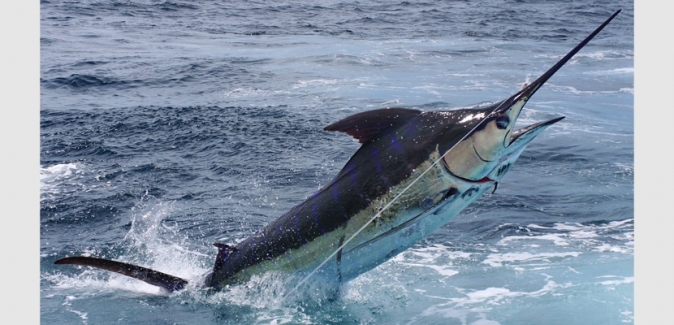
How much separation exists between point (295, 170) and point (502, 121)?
7.56 m

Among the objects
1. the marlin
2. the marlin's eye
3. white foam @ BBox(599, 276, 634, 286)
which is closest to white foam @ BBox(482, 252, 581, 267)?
white foam @ BBox(599, 276, 634, 286)

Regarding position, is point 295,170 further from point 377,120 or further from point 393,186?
point 393,186

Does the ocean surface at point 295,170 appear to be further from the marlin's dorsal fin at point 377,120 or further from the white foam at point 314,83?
the marlin's dorsal fin at point 377,120

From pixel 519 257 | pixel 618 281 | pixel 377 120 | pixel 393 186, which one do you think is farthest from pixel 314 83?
pixel 393 186

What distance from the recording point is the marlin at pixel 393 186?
15.9 feet

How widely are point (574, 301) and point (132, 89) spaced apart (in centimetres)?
1393

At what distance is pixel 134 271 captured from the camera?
21.0 feet

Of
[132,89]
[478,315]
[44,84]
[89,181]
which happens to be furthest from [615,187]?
[44,84]

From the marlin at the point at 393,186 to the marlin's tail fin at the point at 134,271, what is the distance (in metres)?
0.14

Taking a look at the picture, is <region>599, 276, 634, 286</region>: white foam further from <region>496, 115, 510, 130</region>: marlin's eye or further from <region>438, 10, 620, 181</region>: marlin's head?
<region>496, 115, 510, 130</region>: marlin's eye

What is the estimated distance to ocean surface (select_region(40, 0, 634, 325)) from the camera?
23.1 feet

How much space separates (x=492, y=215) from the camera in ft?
33.3

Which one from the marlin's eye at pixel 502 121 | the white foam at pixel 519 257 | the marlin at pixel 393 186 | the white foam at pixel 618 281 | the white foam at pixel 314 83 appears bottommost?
the white foam at pixel 519 257

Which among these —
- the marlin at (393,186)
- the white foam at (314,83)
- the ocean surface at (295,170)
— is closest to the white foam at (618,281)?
the ocean surface at (295,170)
